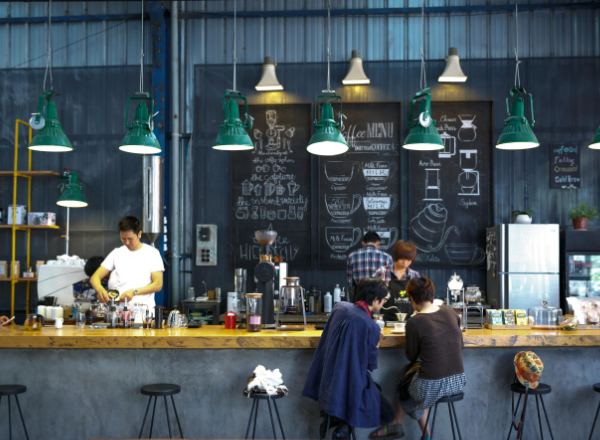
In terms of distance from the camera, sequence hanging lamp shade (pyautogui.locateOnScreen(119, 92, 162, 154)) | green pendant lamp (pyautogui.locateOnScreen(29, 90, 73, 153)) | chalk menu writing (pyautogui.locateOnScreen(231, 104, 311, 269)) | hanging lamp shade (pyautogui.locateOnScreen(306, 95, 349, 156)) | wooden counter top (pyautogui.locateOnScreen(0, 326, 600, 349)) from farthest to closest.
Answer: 1. chalk menu writing (pyautogui.locateOnScreen(231, 104, 311, 269))
2. green pendant lamp (pyautogui.locateOnScreen(29, 90, 73, 153))
3. hanging lamp shade (pyautogui.locateOnScreen(119, 92, 162, 154))
4. hanging lamp shade (pyautogui.locateOnScreen(306, 95, 349, 156))
5. wooden counter top (pyautogui.locateOnScreen(0, 326, 600, 349))

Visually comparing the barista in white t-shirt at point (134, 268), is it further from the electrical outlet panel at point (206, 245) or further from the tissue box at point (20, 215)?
the tissue box at point (20, 215)

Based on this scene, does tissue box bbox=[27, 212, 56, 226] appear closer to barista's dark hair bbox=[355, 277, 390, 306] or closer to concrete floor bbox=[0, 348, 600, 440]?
concrete floor bbox=[0, 348, 600, 440]

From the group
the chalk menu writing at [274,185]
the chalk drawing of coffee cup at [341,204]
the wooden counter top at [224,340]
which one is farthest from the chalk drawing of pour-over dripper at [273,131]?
the wooden counter top at [224,340]

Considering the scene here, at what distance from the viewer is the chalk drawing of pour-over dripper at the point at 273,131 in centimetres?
657

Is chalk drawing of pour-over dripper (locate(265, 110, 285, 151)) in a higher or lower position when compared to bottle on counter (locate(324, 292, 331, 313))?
higher

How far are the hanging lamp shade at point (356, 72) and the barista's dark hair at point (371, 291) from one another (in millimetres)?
3706

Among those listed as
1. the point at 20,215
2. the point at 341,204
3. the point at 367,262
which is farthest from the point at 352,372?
the point at 20,215

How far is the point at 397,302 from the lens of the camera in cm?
439

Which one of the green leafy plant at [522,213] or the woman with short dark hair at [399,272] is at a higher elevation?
the green leafy plant at [522,213]

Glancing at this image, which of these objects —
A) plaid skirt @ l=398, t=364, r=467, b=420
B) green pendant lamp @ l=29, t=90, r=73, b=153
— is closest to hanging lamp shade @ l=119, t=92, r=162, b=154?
green pendant lamp @ l=29, t=90, r=73, b=153

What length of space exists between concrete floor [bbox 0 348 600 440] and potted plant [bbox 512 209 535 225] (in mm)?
2569

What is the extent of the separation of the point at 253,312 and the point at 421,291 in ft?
3.81

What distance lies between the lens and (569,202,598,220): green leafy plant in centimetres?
604

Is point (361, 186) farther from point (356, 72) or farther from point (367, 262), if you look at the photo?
point (367, 262)
